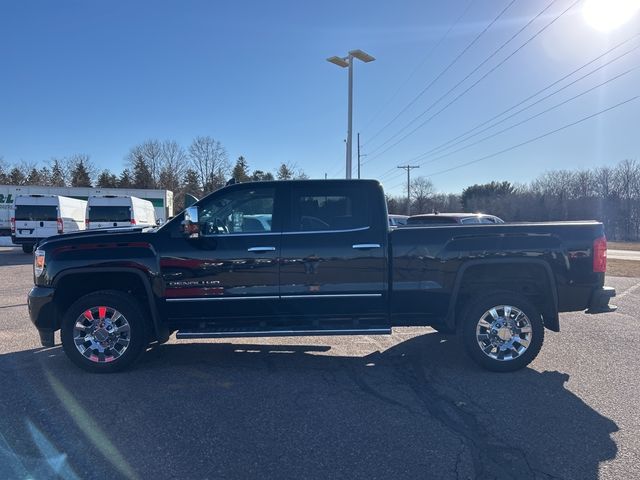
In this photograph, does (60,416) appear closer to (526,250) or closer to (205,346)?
(205,346)

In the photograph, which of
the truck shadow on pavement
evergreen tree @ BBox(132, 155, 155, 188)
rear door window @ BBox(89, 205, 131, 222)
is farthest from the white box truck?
evergreen tree @ BBox(132, 155, 155, 188)

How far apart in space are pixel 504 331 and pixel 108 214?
1856cm

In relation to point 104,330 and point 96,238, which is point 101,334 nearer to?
A: point 104,330

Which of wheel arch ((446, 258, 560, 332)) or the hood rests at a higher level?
the hood

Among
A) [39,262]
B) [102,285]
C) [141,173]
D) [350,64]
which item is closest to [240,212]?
[102,285]

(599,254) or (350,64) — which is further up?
(350,64)

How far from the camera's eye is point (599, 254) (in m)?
4.90

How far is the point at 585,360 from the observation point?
5223 mm

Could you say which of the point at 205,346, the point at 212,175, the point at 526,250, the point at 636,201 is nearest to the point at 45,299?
the point at 205,346

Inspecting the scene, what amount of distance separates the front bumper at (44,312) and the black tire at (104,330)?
0.19m

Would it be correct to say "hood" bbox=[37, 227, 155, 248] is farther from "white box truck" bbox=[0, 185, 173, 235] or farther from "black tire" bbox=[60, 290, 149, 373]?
"white box truck" bbox=[0, 185, 173, 235]

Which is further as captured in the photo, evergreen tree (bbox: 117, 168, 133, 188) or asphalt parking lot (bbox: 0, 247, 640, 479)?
evergreen tree (bbox: 117, 168, 133, 188)

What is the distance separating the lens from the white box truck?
25359mm

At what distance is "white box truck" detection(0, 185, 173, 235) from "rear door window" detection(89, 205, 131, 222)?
6.17 metres
